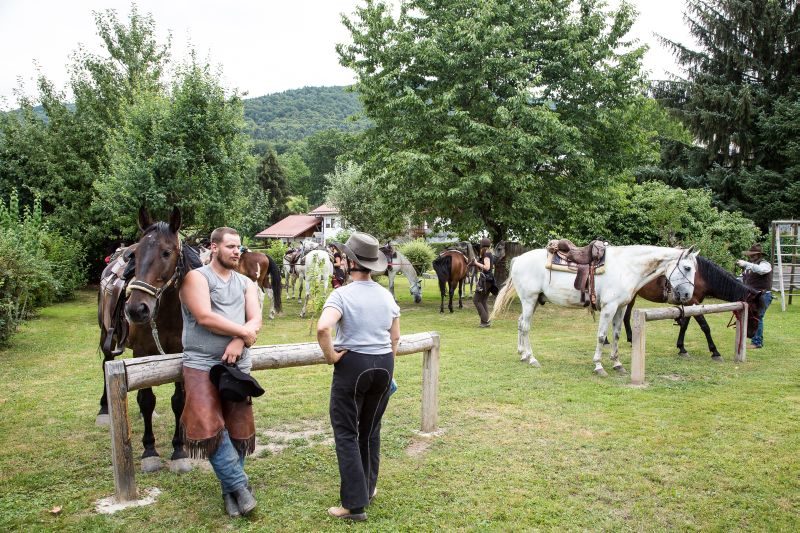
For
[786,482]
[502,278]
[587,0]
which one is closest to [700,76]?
[587,0]

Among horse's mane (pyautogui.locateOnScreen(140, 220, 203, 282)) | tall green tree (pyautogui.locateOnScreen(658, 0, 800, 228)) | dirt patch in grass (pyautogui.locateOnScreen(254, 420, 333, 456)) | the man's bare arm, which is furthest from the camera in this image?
tall green tree (pyautogui.locateOnScreen(658, 0, 800, 228))

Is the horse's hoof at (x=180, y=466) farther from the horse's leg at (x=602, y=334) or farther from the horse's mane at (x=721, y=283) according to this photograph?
the horse's mane at (x=721, y=283)

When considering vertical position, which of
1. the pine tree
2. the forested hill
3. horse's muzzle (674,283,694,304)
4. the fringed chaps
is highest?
the forested hill

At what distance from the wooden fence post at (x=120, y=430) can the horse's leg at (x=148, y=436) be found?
0.58 meters

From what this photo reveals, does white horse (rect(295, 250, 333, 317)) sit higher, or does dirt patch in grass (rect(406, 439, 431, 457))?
white horse (rect(295, 250, 333, 317))

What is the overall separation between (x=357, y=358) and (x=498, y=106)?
46.0ft

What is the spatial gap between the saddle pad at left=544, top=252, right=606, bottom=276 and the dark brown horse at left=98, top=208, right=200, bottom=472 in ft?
21.5

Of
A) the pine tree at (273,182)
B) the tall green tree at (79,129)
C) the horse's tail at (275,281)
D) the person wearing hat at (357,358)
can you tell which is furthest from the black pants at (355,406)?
the pine tree at (273,182)

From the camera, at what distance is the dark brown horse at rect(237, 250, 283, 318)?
488 inches

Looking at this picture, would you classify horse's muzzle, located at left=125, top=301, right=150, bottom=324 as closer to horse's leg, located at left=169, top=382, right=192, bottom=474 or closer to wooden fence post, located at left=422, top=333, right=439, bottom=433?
horse's leg, located at left=169, top=382, right=192, bottom=474

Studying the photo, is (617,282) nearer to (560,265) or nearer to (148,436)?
(560,265)

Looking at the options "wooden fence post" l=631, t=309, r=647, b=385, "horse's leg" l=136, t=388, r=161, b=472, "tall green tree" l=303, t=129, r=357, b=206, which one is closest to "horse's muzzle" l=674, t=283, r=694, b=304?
"wooden fence post" l=631, t=309, r=647, b=385

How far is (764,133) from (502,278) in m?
14.8

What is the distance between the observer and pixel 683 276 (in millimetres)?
9070
